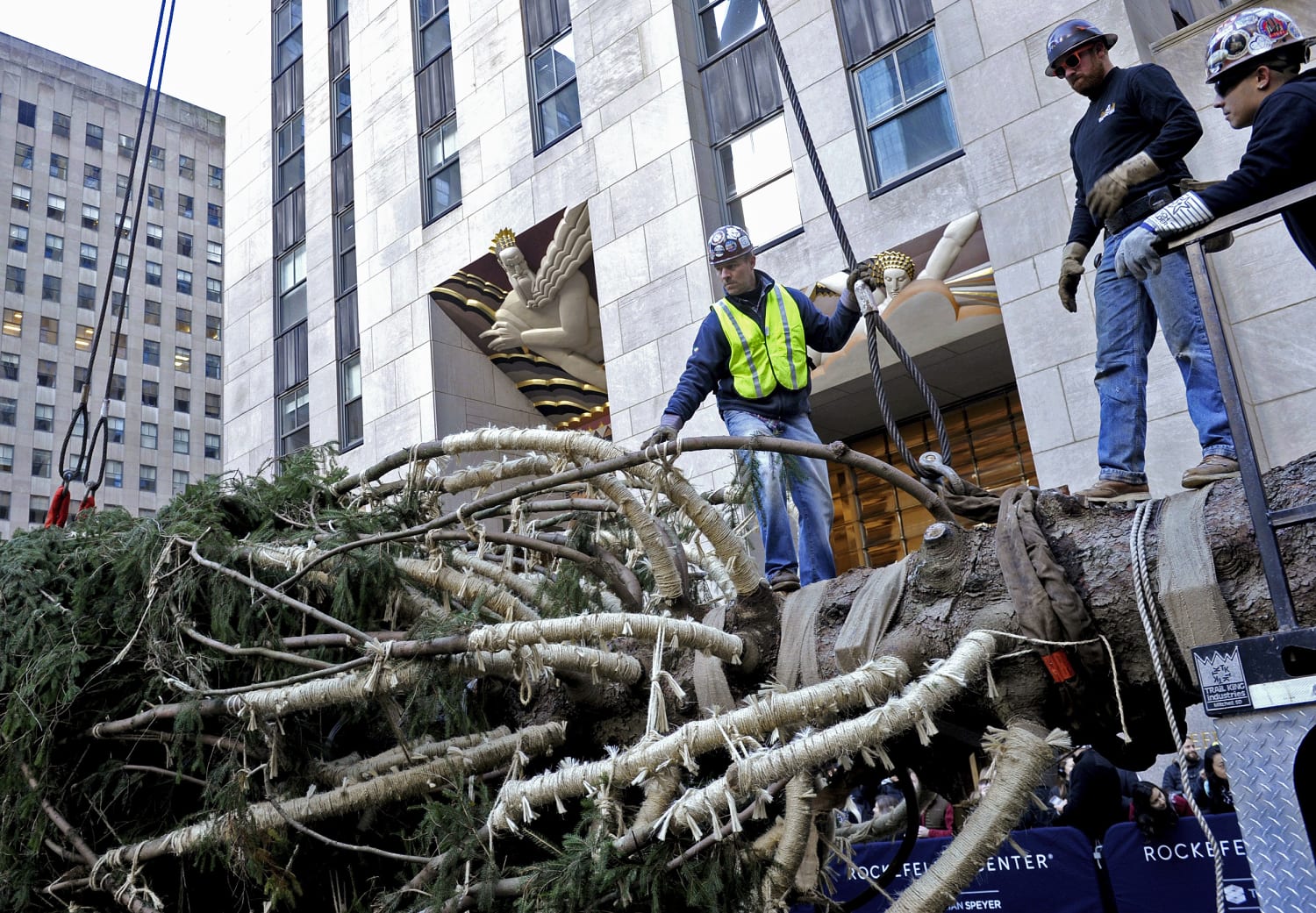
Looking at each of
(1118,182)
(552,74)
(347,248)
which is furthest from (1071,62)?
(347,248)

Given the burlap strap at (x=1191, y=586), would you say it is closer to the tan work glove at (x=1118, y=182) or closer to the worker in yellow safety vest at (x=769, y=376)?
the tan work glove at (x=1118, y=182)

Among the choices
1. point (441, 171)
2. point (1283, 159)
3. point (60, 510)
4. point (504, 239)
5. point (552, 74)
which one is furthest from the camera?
point (441, 171)

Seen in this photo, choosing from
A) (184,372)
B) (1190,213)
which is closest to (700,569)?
(1190,213)

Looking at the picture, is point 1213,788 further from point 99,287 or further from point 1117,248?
point 99,287

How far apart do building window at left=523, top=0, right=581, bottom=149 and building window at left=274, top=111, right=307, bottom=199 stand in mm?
8137

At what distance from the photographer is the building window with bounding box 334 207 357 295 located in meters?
21.6

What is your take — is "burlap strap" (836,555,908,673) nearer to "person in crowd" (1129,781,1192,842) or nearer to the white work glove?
the white work glove

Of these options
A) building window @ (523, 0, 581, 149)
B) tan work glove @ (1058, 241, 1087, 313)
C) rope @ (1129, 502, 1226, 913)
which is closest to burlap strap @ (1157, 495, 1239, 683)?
rope @ (1129, 502, 1226, 913)

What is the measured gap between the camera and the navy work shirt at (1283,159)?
10.2ft

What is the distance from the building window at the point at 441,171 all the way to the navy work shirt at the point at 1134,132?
52.4 ft

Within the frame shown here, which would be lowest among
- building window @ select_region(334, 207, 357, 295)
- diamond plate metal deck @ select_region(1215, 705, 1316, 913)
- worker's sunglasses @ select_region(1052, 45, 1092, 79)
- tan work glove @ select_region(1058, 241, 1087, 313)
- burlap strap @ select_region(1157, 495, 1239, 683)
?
diamond plate metal deck @ select_region(1215, 705, 1316, 913)

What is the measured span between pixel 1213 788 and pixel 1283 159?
4524 millimetres

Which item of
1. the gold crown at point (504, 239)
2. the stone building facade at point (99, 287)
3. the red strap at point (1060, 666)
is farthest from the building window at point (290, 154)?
the stone building facade at point (99, 287)

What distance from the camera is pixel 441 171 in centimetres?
1961
